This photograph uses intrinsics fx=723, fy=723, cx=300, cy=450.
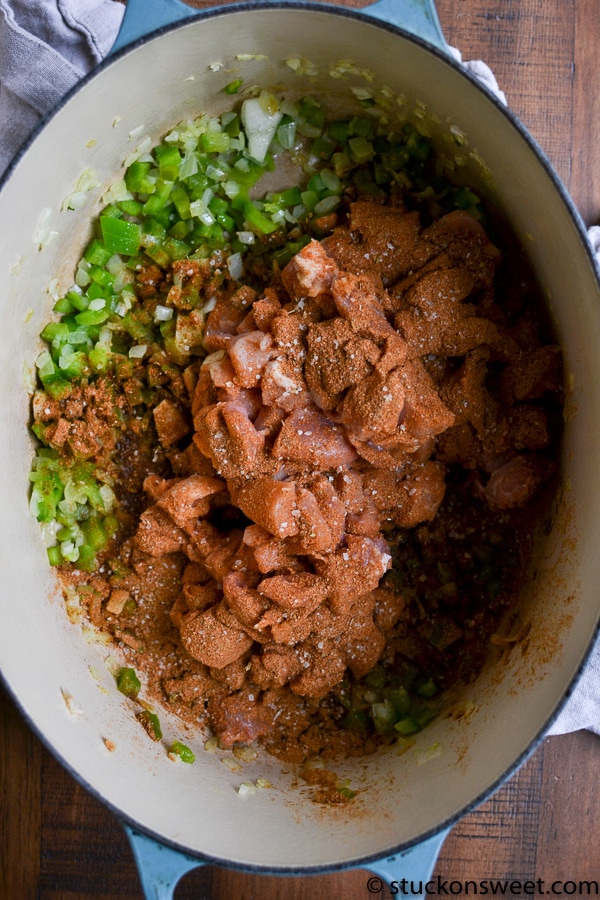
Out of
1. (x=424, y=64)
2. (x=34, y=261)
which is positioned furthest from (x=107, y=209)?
(x=424, y=64)

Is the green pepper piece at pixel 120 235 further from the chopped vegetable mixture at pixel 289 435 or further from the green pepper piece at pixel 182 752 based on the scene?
the green pepper piece at pixel 182 752

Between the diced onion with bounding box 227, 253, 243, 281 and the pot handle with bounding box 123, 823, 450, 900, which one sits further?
the diced onion with bounding box 227, 253, 243, 281

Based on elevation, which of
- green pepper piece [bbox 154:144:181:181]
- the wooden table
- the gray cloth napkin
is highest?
the gray cloth napkin

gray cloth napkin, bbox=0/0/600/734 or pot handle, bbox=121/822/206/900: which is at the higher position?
gray cloth napkin, bbox=0/0/600/734

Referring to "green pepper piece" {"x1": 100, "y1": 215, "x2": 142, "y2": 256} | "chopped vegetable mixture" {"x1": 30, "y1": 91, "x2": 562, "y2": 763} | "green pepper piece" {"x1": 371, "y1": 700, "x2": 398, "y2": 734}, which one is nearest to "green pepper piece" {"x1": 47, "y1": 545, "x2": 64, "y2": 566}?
"chopped vegetable mixture" {"x1": 30, "y1": 91, "x2": 562, "y2": 763}

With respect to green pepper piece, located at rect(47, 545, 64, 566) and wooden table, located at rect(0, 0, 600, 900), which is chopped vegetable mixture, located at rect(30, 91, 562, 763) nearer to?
green pepper piece, located at rect(47, 545, 64, 566)

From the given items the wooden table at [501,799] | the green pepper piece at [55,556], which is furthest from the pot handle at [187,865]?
the green pepper piece at [55,556]

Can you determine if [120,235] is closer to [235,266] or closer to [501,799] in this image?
[235,266]
